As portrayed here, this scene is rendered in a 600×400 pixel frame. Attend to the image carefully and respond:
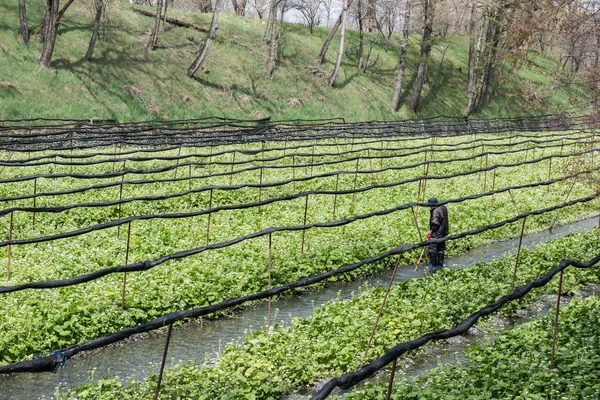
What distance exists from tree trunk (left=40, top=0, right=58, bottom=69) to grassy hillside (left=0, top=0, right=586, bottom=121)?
1.99 ft

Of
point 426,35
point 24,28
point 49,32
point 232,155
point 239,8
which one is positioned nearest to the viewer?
point 232,155

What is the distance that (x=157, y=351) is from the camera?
11.3 meters

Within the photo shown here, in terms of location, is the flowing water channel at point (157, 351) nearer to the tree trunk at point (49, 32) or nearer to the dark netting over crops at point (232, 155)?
the dark netting over crops at point (232, 155)

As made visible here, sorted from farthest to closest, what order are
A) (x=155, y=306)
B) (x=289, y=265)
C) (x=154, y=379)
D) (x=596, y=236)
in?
(x=596, y=236) → (x=289, y=265) → (x=155, y=306) → (x=154, y=379)

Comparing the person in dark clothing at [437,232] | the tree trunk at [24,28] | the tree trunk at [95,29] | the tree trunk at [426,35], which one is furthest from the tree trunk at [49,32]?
the person in dark clothing at [437,232]

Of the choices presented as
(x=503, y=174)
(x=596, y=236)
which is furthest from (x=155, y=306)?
(x=503, y=174)

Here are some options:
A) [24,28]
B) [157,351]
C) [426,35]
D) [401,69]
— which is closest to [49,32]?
[24,28]

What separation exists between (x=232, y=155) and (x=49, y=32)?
1683 centimetres

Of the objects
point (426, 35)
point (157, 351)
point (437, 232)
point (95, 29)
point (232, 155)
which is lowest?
point (157, 351)

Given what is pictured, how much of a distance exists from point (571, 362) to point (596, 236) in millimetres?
10132

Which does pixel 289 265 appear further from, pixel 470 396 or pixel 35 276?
pixel 470 396

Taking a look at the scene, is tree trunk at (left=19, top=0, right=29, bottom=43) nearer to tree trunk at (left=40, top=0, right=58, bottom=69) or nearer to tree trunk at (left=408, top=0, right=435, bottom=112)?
tree trunk at (left=40, top=0, right=58, bottom=69)

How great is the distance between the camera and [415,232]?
18.7m

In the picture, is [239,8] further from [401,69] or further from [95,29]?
[95,29]
